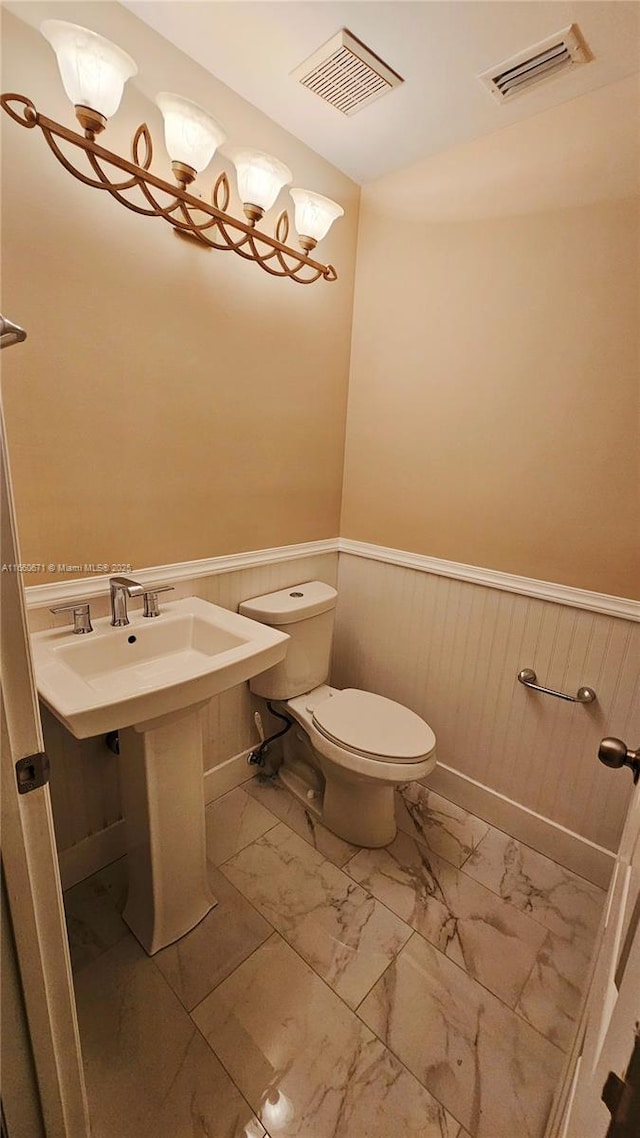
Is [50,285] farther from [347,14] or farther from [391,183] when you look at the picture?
[391,183]

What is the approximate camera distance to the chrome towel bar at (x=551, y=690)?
1.43 metres

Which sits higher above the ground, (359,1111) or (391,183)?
(391,183)

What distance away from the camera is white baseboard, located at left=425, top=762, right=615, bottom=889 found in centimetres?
151

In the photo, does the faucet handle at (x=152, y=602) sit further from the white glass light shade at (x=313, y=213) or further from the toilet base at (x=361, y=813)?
the white glass light shade at (x=313, y=213)

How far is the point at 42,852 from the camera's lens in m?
0.62

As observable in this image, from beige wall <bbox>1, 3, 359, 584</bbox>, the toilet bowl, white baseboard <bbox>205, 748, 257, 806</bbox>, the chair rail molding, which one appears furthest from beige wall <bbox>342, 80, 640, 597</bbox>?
white baseboard <bbox>205, 748, 257, 806</bbox>

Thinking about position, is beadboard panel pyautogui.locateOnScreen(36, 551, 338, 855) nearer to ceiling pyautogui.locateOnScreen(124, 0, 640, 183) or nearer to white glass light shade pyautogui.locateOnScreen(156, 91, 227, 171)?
white glass light shade pyautogui.locateOnScreen(156, 91, 227, 171)

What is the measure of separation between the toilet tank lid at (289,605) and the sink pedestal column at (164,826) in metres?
0.48

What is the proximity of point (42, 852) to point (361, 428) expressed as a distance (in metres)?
1.72

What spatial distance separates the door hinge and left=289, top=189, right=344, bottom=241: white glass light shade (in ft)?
4.99

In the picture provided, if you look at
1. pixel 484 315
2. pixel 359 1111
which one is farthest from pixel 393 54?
pixel 359 1111

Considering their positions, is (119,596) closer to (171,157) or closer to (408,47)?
(171,157)

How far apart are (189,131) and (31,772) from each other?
132 centimetres

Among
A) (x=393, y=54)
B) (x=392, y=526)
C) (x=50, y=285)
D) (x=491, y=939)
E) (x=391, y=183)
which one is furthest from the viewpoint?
(x=392, y=526)
